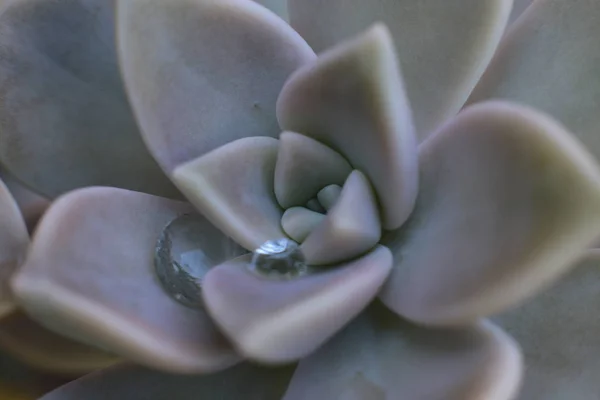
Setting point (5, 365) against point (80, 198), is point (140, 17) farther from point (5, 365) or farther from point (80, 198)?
point (5, 365)


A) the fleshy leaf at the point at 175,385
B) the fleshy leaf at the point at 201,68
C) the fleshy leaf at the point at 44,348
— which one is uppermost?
the fleshy leaf at the point at 201,68

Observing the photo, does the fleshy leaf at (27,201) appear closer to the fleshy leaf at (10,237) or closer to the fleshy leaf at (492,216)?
the fleshy leaf at (10,237)

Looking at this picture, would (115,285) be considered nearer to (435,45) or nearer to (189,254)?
(189,254)

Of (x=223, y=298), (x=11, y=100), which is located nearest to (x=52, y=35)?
(x=11, y=100)

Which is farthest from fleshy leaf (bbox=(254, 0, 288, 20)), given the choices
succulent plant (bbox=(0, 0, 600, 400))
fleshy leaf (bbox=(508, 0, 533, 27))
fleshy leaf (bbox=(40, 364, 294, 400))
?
fleshy leaf (bbox=(40, 364, 294, 400))

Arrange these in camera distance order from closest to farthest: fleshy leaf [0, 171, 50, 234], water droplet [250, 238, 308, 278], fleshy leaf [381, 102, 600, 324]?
fleshy leaf [381, 102, 600, 324]
water droplet [250, 238, 308, 278]
fleshy leaf [0, 171, 50, 234]

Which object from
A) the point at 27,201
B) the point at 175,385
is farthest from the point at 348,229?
the point at 27,201

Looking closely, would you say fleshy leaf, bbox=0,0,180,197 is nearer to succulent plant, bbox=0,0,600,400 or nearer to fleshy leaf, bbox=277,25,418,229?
succulent plant, bbox=0,0,600,400

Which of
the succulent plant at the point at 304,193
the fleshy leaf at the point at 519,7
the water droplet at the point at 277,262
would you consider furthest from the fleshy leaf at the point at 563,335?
the fleshy leaf at the point at 519,7
